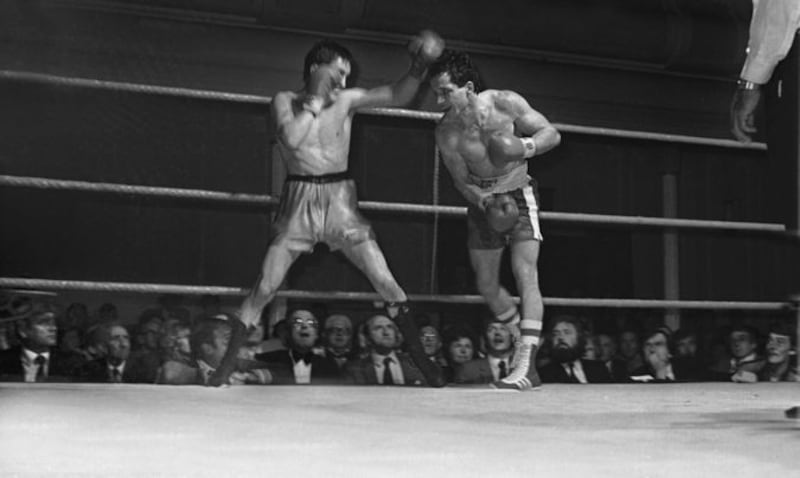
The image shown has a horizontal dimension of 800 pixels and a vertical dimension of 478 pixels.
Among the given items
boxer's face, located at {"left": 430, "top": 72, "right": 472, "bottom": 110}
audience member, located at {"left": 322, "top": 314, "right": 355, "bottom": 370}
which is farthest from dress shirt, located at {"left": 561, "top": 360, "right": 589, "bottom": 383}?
boxer's face, located at {"left": 430, "top": 72, "right": 472, "bottom": 110}

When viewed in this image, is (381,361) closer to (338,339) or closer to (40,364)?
(338,339)

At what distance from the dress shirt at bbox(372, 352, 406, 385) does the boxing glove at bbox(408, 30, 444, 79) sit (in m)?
0.88

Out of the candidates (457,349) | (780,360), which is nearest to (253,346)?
(457,349)

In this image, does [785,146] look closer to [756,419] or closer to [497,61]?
[756,419]

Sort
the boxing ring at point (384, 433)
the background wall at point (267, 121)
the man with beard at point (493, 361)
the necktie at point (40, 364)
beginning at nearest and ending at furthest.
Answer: the boxing ring at point (384, 433) < the necktie at point (40, 364) < the man with beard at point (493, 361) < the background wall at point (267, 121)

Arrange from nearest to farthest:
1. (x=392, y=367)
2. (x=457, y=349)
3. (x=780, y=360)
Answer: (x=392, y=367)
(x=457, y=349)
(x=780, y=360)

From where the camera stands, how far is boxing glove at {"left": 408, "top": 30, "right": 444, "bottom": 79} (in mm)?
2529

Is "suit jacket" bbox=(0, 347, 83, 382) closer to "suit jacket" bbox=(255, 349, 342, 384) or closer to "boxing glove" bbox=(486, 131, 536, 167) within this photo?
"suit jacket" bbox=(255, 349, 342, 384)

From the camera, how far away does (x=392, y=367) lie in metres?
2.97

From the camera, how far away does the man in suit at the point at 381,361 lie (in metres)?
2.91

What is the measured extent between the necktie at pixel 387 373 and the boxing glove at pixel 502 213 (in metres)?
0.64

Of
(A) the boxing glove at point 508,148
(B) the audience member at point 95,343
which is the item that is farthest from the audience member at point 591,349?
(B) the audience member at point 95,343

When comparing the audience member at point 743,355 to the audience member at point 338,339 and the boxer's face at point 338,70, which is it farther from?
the boxer's face at point 338,70

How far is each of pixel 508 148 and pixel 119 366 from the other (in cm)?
133
